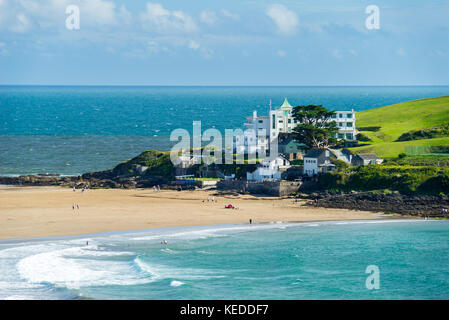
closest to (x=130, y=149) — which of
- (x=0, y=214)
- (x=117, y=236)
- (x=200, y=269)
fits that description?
(x=0, y=214)

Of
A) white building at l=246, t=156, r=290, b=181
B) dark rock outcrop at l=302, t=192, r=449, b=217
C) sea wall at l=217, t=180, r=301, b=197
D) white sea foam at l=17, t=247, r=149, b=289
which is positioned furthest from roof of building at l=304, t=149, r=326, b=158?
white sea foam at l=17, t=247, r=149, b=289

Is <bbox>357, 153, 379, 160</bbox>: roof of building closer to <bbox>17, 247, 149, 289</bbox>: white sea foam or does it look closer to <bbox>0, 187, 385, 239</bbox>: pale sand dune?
<bbox>0, 187, 385, 239</bbox>: pale sand dune

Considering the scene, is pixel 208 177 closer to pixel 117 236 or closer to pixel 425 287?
pixel 117 236

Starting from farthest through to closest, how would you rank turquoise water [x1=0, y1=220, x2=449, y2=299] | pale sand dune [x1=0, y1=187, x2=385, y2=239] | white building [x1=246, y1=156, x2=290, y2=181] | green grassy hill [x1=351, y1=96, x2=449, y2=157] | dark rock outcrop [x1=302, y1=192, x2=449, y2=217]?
1. green grassy hill [x1=351, y1=96, x2=449, y2=157]
2. white building [x1=246, y1=156, x2=290, y2=181]
3. dark rock outcrop [x1=302, y1=192, x2=449, y2=217]
4. pale sand dune [x1=0, y1=187, x2=385, y2=239]
5. turquoise water [x1=0, y1=220, x2=449, y2=299]

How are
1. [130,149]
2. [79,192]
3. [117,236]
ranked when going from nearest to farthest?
[117,236] < [79,192] < [130,149]

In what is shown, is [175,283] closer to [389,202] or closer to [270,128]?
[389,202]

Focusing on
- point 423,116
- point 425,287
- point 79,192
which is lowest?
point 425,287
